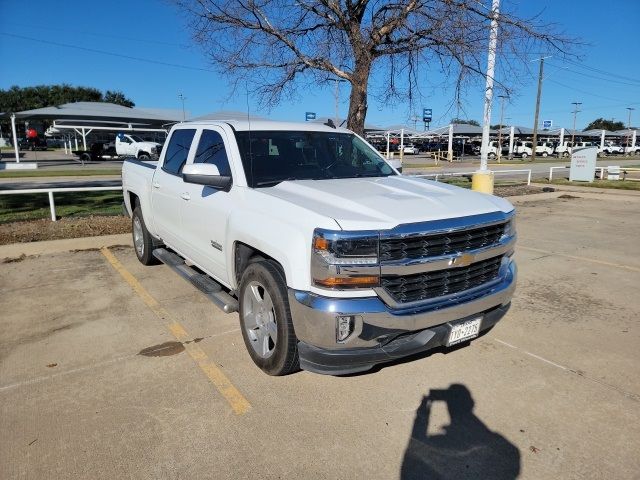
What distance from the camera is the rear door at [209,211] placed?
156 inches

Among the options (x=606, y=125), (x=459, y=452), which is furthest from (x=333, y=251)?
(x=606, y=125)

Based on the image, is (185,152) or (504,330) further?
(185,152)

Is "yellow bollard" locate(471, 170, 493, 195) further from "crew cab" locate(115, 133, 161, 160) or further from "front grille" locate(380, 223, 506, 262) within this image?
"crew cab" locate(115, 133, 161, 160)

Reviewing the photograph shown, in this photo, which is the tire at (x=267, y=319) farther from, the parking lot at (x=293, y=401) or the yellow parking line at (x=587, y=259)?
the yellow parking line at (x=587, y=259)

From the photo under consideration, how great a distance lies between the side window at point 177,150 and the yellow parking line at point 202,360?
1445 mm

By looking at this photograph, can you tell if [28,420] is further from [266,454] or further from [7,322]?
[7,322]

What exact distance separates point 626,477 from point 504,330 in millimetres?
1965

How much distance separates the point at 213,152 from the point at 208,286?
4.17ft

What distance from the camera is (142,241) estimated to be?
6.47 meters

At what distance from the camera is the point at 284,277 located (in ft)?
10.5

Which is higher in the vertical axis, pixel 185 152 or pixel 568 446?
pixel 185 152

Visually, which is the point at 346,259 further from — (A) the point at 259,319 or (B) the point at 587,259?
(B) the point at 587,259

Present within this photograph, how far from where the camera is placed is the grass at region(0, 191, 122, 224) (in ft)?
33.6

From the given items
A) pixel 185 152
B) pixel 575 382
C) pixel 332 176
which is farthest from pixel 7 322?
pixel 575 382
